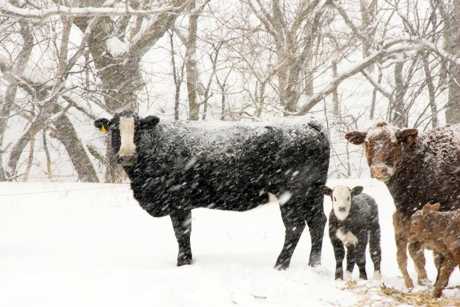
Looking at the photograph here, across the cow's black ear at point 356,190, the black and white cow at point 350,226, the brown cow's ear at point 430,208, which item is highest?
the cow's black ear at point 356,190

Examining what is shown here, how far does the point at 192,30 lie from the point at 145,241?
8.91 meters

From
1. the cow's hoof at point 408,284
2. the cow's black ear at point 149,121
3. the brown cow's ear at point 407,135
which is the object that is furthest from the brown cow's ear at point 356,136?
the cow's black ear at point 149,121

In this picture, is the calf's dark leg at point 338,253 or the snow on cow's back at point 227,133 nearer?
the calf's dark leg at point 338,253

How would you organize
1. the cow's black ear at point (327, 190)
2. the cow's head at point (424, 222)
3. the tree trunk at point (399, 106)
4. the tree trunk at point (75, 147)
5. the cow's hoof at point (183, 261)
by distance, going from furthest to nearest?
the tree trunk at point (75, 147) < the tree trunk at point (399, 106) < the cow's hoof at point (183, 261) < the cow's black ear at point (327, 190) < the cow's head at point (424, 222)

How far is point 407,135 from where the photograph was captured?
566 cm

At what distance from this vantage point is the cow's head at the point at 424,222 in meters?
5.22

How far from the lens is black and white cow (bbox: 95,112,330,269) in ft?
21.2

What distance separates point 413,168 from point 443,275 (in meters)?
1.03

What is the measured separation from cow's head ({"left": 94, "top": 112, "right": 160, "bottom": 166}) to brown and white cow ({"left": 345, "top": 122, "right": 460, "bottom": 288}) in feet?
7.06

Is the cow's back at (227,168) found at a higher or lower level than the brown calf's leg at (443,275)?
higher

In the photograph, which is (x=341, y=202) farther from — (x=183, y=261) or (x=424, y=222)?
(x=183, y=261)

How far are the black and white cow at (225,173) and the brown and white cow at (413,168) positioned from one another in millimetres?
871

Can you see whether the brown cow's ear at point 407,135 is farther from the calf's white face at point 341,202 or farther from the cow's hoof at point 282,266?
the cow's hoof at point 282,266

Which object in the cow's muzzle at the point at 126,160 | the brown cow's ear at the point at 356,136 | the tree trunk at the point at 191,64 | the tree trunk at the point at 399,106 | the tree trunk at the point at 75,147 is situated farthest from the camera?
the tree trunk at the point at 191,64
